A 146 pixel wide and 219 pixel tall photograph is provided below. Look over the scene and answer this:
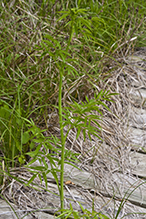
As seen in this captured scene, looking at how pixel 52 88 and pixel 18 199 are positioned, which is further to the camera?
pixel 52 88

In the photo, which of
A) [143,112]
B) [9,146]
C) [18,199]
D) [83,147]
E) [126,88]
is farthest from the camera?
[126,88]

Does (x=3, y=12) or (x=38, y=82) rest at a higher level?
(x=3, y=12)

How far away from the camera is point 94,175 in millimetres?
1740

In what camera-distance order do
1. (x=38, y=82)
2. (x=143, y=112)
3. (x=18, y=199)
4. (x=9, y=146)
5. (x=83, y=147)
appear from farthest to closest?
1. (x=143, y=112)
2. (x=38, y=82)
3. (x=83, y=147)
4. (x=9, y=146)
5. (x=18, y=199)

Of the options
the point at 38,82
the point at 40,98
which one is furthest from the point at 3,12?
the point at 40,98

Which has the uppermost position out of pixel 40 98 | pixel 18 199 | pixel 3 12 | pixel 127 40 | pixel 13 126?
pixel 3 12

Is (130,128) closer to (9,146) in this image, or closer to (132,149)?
(132,149)

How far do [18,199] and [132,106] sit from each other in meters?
1.26

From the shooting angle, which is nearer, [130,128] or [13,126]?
[13,126]

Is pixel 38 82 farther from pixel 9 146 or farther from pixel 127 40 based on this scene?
pixel 127 40

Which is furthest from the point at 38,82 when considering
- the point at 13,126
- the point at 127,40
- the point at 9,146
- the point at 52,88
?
the point at 127,40

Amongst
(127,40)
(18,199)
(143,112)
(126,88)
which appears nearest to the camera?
(18,199)

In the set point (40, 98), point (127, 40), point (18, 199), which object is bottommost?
point (18, 199)

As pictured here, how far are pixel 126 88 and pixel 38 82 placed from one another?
0.82 metres
